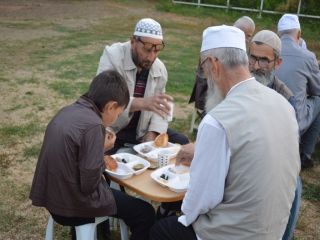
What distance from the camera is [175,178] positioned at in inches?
92.7

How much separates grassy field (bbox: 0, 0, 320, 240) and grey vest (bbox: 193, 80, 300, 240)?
181cm

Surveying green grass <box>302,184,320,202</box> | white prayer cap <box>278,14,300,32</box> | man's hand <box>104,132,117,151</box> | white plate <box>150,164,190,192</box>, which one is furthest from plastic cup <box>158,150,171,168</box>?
white prayer cap <box>278,14,300,32</box>

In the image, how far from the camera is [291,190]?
1813 millimetres

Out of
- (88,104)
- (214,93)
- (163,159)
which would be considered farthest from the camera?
(163,159)

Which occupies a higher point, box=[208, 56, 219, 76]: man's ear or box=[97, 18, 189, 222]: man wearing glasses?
box=[208, 56, 219, 76]: man's ear

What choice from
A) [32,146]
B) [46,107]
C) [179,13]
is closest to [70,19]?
[179,13]

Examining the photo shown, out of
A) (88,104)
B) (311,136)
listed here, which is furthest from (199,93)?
(88,104)

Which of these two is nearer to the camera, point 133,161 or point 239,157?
point 239,157

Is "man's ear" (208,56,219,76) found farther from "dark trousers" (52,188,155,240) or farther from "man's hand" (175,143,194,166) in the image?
"dark trousers" (52,188,155,240)

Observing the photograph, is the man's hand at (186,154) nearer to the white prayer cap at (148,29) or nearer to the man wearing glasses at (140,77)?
the man wearing glasses at (140,77)

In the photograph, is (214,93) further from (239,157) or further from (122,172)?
(122,172)

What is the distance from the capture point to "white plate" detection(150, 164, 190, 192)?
2230 mm

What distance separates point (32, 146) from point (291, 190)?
3.69 metres

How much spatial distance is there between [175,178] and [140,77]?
4.39ft
